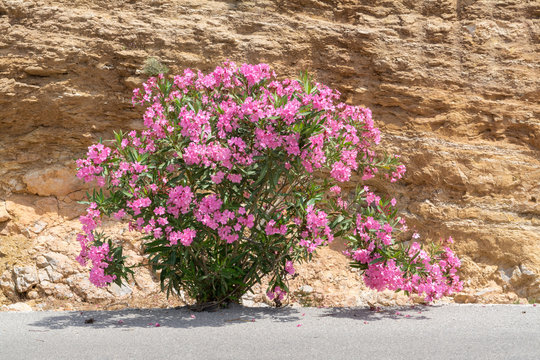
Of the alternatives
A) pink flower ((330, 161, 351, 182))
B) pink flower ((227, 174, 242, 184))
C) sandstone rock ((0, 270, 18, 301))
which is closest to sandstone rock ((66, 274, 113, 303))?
Answer: sandstone rock ((0, 270, 18, 301))

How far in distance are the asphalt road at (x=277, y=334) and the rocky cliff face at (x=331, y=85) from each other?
2.79 meters

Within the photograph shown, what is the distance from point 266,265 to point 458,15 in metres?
6.58

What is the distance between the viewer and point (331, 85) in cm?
913

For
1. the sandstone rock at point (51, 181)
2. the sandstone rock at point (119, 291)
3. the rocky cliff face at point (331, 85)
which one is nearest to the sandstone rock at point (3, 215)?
the rocky cliff face at point (331, 85)

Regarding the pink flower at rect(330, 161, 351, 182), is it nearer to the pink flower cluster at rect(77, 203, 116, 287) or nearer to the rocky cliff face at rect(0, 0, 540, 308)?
the pink flower cluster at rect(77, 203, 116, 287)

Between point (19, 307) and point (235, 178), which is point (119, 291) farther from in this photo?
point (235, 178)

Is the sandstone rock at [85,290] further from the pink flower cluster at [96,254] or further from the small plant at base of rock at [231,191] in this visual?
the pink flower cluster at [96,254]

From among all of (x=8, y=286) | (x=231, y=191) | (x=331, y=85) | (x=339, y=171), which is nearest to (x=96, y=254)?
(x=231, y=191)

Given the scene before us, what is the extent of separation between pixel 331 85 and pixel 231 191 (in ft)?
15.4

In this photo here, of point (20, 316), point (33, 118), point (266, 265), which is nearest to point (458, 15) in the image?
point (266, 265)

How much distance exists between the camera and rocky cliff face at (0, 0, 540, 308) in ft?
27.4

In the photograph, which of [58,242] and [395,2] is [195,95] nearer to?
[58,242]

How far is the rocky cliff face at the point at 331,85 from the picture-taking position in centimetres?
836

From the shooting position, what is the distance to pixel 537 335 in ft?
13.8
